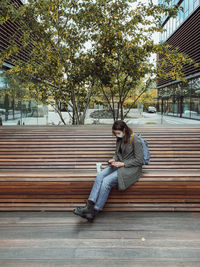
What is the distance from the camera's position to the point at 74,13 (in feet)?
24.4

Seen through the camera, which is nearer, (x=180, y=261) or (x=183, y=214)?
(x=180, y=261)

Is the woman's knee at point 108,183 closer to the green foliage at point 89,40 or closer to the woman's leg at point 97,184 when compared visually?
the woman's leg at point 97,184

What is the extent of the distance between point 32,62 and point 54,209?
577cm

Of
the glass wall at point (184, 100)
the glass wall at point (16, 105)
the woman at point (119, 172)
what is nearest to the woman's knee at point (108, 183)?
the woman at point (119, 172)

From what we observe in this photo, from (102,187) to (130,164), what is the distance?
0.55m

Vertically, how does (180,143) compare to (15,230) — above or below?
above

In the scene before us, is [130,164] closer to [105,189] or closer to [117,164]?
[117,164]

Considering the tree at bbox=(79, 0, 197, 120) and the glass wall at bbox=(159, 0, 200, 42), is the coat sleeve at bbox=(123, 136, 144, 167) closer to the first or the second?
the tree at bbox=(79, 0, 197, 120)

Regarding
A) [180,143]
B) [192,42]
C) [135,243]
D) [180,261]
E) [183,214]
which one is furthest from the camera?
[192,42]

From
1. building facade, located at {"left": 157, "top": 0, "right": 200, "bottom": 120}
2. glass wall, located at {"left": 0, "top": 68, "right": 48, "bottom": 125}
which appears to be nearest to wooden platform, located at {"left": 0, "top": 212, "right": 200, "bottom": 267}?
glass wall, located at {"left": 0, "top": 68, "right": 48, "bottom": 125}

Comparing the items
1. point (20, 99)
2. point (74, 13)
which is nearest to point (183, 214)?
point (74, 13)

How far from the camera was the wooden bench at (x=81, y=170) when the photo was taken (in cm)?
371

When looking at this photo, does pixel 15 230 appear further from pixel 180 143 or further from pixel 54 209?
pixel 180 143

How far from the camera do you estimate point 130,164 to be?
3645 mm
